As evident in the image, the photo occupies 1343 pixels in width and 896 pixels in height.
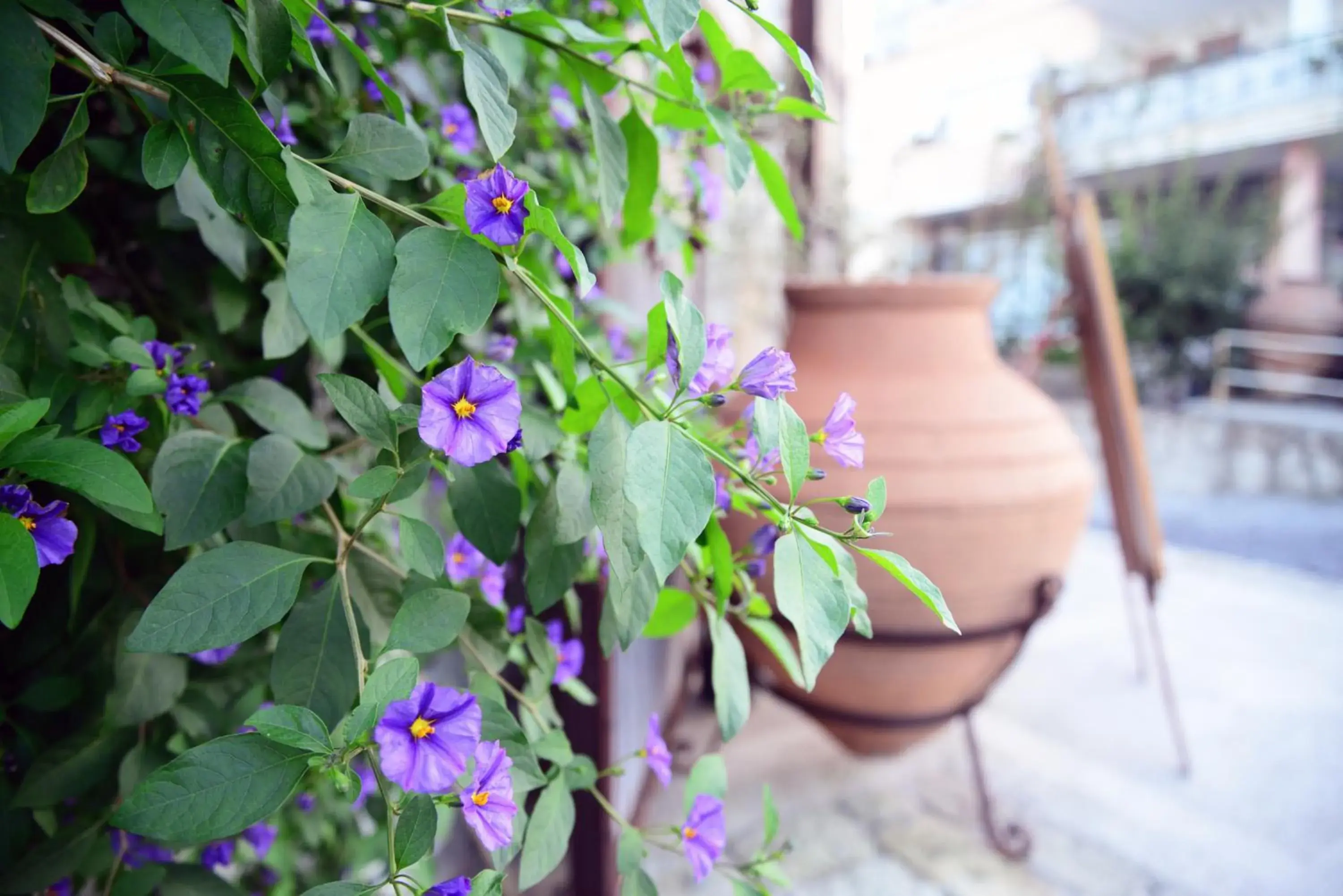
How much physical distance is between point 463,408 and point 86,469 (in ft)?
0.56

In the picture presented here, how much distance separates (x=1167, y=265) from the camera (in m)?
6.87

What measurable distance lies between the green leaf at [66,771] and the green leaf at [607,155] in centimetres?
51

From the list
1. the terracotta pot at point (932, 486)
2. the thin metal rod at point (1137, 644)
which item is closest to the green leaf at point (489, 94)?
the terracotta pot at point (932, 486)

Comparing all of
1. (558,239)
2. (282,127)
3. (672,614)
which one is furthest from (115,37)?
(672,614)

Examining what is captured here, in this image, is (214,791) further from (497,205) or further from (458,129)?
(458,129)

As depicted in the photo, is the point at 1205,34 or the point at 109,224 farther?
the point at 1205,34

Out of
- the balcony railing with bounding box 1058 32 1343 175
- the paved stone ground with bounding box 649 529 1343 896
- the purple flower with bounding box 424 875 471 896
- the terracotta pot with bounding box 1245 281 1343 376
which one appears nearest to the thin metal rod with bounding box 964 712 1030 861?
the paved stone ground with bounding box 649 529 1343 896


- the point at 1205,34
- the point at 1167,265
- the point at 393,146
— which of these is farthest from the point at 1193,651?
the point at 1205,34

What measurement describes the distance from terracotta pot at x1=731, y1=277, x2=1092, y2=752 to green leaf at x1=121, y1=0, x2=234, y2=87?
942 mm

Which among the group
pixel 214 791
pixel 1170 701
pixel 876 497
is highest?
pixel 876 497

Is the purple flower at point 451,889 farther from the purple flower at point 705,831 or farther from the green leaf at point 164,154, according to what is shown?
the green leaf at point 164,154

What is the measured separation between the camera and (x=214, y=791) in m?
0.33

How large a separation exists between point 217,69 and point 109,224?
413mm

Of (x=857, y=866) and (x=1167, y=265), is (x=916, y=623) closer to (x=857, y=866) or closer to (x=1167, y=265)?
(x=857, y=866)
